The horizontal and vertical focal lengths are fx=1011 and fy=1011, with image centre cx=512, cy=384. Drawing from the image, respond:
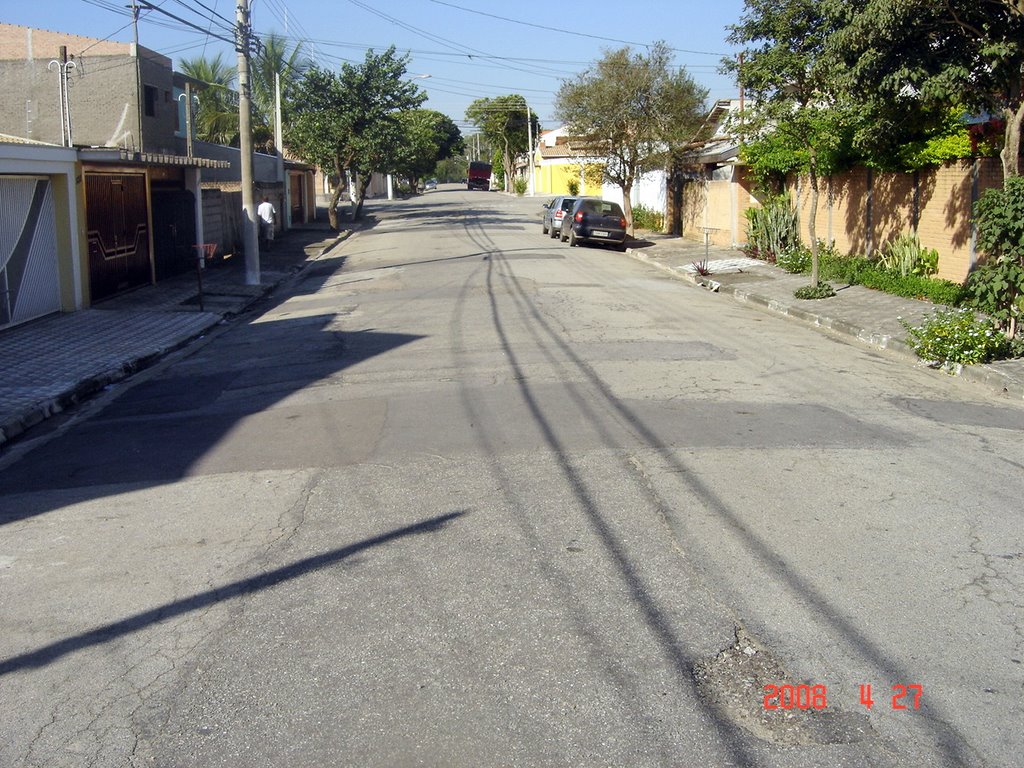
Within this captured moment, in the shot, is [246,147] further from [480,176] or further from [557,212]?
[480,176]

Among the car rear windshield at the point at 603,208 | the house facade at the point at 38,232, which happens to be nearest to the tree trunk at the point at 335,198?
the car rear windshield at the point at 603,208

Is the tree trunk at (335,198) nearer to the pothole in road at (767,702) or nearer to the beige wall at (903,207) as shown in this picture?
the beige wall at (903,207)

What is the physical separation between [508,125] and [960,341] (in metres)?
88.2

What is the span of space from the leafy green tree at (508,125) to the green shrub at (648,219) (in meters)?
57.0

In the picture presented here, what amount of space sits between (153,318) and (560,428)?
10605mm

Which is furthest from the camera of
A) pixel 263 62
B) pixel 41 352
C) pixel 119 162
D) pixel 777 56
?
pixel 263 62

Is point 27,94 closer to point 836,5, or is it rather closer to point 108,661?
point 836,5

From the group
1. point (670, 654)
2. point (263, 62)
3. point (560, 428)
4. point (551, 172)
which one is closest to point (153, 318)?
point (560, 428)

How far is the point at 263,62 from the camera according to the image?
4209 centimetres

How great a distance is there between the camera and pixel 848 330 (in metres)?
15.3

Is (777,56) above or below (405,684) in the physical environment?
above

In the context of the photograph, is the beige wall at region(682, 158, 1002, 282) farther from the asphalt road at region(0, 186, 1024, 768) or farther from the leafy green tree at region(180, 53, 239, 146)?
the leafy green tree at region(180, 53, 239, 146)

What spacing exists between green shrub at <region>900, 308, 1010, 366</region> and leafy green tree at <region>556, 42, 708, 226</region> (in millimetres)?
21293

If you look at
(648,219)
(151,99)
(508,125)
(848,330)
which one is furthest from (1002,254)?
(508,125)
